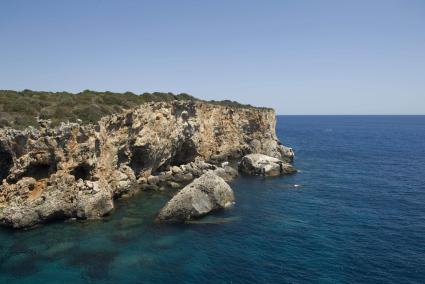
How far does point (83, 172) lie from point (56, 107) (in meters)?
10.5

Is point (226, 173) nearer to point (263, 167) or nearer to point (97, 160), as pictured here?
point (263, 167)

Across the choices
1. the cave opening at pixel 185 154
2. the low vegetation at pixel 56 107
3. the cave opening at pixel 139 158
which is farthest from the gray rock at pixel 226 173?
the low vegetation at pixel 56 107

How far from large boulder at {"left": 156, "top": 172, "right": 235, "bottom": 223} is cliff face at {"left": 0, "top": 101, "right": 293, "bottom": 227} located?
24.2ft

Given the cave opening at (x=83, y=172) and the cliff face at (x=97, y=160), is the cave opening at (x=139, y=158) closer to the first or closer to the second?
the cliff face at (x=97, y=160)

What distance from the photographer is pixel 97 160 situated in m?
44.8

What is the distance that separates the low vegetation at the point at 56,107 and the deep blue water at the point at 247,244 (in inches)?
491

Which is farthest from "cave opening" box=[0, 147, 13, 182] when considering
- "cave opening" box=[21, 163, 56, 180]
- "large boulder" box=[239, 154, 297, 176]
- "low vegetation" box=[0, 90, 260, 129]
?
"large boulder" box=[239, 154, 297, 176]

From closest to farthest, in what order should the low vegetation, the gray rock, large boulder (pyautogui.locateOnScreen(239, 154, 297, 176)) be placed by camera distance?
the low vegetation < the gray rock < large boulder (pyautogui.locateOnScreen(239, 154, 297, 176))

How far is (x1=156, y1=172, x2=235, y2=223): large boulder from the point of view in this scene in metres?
39.8

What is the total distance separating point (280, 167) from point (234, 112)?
24017 millimetres

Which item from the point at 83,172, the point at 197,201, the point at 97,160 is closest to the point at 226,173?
the point at 197,201

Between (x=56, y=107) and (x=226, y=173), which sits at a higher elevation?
(x=56, y=107)

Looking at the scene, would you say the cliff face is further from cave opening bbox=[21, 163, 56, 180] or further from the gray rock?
the gray rock

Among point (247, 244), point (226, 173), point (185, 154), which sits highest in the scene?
point (185, 154)
